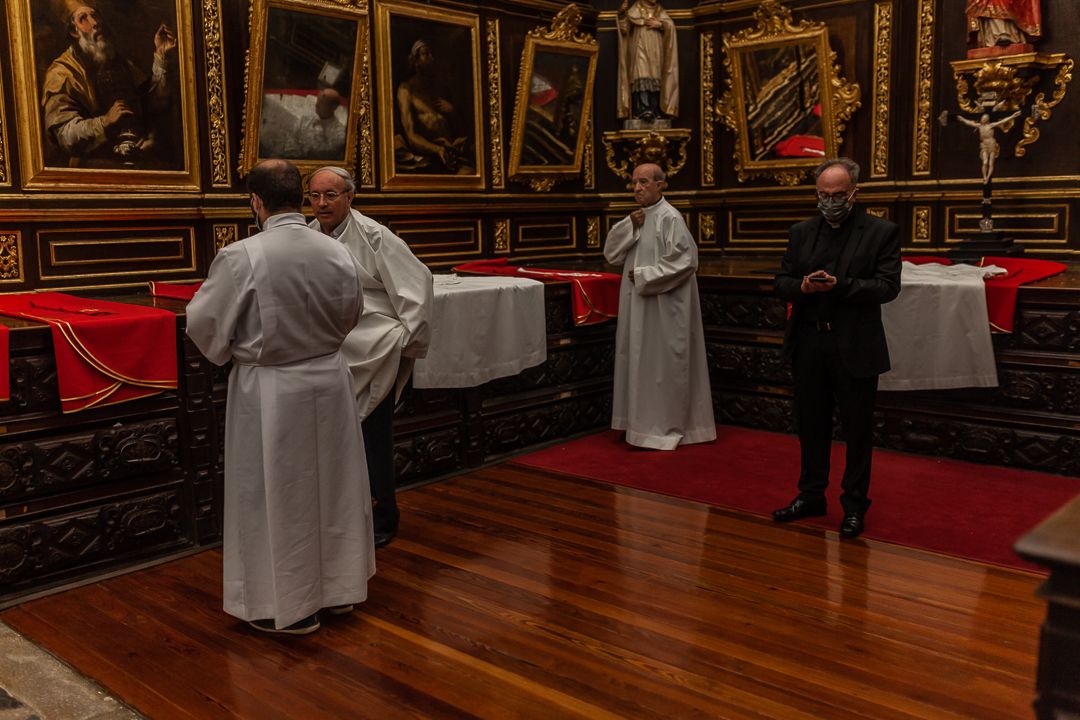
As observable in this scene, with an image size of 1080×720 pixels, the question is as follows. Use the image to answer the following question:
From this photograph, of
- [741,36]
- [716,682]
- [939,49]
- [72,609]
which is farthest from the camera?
[741,36]

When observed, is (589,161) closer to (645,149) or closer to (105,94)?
(645,149)

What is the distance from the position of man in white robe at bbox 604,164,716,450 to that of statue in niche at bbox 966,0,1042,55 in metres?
2.69

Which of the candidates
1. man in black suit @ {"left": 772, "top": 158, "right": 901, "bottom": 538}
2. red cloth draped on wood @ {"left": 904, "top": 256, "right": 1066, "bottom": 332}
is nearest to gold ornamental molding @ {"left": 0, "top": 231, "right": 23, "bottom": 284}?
man in black suit @ {"left": 772, "top": 158, "right": 901, "bottom": 538}

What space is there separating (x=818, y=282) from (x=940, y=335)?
208 cm

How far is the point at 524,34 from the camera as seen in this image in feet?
27.6

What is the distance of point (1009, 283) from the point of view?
6461 millimetres

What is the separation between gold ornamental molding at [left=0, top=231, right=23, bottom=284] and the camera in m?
Result: 5.68

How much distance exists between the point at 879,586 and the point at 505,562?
1.69 m

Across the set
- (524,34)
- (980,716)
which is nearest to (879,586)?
(980,716)

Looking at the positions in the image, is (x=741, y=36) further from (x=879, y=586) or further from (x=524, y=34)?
(x=879, y=586)

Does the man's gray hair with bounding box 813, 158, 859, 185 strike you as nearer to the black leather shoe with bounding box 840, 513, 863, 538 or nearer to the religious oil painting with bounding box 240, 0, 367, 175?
the black leather shoe with bounding box 840, 513, 863, 538

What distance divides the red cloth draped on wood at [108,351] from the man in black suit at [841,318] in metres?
3.04

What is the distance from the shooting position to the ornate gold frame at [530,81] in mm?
8289

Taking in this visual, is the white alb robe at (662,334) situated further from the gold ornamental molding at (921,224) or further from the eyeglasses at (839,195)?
the gold ornamental molding at (921,224)
